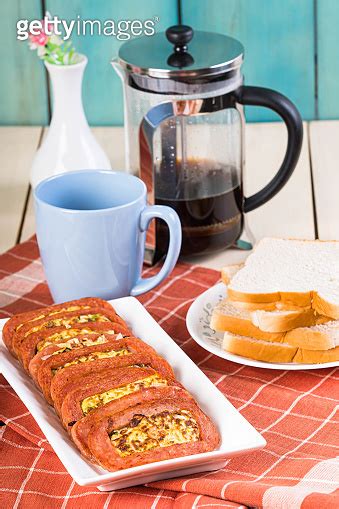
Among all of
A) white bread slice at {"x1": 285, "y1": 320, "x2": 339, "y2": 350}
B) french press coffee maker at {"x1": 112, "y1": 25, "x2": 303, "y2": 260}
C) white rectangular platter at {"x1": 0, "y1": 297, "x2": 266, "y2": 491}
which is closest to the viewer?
white rectangular platter at {"x1": 0, "y1": 297, "x2": 266, "y2": 491}

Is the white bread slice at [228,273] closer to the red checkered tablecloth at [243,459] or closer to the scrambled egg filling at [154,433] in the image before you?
the red checkered tablecloth at [243,459]

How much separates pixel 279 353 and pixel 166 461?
0.98 ft

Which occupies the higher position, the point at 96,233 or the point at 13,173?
the point at 96,233

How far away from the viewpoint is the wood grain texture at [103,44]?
210 cm

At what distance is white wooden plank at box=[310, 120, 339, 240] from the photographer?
1581mm

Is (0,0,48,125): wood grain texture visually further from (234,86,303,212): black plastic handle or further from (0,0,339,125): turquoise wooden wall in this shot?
(234,86,303,212): black plastic handle

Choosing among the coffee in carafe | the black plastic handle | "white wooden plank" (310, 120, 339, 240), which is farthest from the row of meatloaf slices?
"white wooden plank" (310, 120, 339, 240)

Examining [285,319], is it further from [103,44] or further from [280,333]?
[103,44]

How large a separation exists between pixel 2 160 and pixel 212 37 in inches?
23.6

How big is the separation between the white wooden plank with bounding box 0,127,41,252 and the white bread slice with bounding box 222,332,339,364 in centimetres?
54

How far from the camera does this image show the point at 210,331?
47.9 inches

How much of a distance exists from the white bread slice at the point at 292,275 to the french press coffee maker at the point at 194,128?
13 cm

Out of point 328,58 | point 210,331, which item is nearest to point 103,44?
point 328,58

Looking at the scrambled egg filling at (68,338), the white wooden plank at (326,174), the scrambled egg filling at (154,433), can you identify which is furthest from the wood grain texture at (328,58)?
the scrambled egg filling at (154,433)
